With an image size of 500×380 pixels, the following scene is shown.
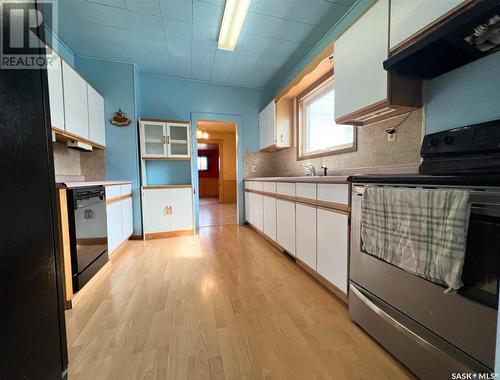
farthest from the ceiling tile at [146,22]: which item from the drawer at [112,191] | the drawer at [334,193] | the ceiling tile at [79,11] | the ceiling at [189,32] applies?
the drawer at [334,193]

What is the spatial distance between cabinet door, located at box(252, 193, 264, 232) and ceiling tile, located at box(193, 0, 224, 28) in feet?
7.17

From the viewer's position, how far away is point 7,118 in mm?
522

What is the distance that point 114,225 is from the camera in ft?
7.79

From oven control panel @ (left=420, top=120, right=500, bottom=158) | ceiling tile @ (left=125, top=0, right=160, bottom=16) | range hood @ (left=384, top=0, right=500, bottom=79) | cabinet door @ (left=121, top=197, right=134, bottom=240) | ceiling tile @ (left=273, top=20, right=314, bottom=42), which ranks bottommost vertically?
cabinet door @ (left=121, top=197, right=134, bottom=240)

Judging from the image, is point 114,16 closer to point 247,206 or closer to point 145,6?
point 145,6

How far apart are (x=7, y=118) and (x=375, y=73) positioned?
183cm

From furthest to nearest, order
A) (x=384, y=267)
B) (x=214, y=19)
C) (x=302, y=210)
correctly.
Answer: (x=214, y=19) < (x=302, y=210) < (x=384, y=267)

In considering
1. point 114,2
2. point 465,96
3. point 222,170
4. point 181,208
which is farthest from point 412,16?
point 222,170

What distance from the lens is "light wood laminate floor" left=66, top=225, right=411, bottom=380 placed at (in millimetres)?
995

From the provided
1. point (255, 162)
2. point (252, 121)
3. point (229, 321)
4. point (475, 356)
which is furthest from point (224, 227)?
point (475, 356)

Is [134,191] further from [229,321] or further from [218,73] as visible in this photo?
[229,321]

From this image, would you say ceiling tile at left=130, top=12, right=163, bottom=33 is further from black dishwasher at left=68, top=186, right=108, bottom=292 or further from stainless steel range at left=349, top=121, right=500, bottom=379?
stainless steel range at left=349, top=121, right=500, bottom=379

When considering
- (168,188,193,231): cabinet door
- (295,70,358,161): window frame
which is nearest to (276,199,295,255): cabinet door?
(295,70,358,161): window frame

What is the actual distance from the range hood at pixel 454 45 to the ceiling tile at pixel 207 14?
179cm
